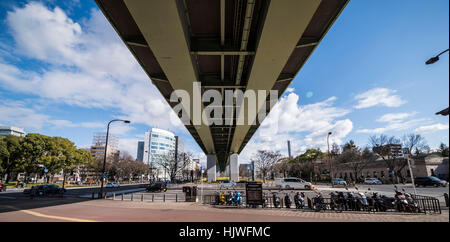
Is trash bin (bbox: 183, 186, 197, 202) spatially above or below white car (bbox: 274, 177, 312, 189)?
above

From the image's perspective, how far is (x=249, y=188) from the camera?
44.0 ft

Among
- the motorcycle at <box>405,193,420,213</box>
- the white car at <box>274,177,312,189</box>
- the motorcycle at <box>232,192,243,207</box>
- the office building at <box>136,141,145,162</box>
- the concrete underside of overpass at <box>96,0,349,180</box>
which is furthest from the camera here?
the office building at <box>136,141,145,162</box>

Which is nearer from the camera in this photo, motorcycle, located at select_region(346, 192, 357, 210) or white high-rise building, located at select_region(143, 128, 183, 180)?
motorcycle, located at select_region(346, 192, 357, 210)

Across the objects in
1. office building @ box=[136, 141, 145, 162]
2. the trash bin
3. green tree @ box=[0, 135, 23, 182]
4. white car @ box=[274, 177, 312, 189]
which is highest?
office building @ box=[136, 141, 145, 162]

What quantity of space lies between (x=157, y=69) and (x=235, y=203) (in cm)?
988

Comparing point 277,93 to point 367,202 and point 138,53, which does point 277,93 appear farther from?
point 138,53

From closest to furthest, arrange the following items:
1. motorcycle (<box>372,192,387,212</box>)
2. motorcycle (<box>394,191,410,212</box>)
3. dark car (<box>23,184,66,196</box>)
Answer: motorcycle (<box>394,191,410,212</box>) < motorcycle (<box>372,192,387,212</box>) < dark car (<box>23,184,66,196</box>)

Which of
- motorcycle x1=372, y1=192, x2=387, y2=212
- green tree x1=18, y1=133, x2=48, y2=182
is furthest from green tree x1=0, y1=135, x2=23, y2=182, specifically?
motorcycle x1=372, y1=192, x2=387, y2=212

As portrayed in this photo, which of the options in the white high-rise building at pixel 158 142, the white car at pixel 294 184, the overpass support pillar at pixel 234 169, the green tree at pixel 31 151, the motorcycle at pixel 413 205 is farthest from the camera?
the white high-rise building at pixel 158 142

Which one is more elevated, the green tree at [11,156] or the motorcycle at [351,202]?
the green tree at [11,156]

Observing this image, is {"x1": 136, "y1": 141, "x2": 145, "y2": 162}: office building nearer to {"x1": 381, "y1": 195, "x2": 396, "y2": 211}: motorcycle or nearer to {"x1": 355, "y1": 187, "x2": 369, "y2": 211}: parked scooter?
{"x1": 355, "y1": 187, "x2": 369, "y2": 211}: parked scooter

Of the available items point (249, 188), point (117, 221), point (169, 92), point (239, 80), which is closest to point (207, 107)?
point (169, 92)

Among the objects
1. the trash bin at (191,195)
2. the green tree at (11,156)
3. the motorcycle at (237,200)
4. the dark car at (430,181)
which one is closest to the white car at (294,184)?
the dark car at (430,181)

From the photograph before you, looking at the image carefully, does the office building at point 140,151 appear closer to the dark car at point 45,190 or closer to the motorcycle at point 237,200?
the dark car at point 45,190
